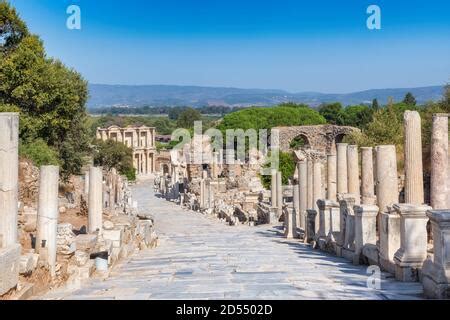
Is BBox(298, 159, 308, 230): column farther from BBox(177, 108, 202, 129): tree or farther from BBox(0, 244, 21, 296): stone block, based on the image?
BBox(177, 108, 202, 129): tree

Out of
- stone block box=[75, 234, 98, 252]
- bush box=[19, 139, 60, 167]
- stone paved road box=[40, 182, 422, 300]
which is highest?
bush box=[19, 139, 60, 167]

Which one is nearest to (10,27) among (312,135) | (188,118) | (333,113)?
(312,135)

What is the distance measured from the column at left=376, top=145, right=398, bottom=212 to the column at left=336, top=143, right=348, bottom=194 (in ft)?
20.5

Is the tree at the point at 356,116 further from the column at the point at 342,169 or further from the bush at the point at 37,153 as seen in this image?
the column at the point at 342,169

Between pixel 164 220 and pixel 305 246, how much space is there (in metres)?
17.1

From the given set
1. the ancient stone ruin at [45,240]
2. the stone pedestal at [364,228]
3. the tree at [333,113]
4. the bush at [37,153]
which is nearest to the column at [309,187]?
the ancient stone ruin at [45,240]

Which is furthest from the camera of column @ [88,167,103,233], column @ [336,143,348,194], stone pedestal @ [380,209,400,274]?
column @ [336,143,348,194]

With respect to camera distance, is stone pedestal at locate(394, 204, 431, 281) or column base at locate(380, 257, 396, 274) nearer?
stone pedestal at locate(394, 204, 431, 281)

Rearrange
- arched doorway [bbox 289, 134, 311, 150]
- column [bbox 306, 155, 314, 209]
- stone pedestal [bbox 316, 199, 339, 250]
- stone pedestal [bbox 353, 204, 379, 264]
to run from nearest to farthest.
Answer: stone pedestal [bbox 353, 204, 379, 264], stone pedestal [bbox 316, 199, 339, 250], column [bbox 306, 155, 314, 209], arched doorway [bbox 289, 134, 311, 150]

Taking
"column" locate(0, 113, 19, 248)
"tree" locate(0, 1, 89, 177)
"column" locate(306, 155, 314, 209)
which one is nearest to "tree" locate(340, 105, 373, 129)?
"tree" locate(0, 1, 89, 177)

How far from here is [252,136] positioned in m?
82.5

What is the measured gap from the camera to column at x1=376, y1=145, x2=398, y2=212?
503 inches

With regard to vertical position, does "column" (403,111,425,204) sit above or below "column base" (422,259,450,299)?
above
